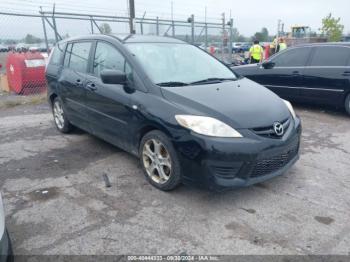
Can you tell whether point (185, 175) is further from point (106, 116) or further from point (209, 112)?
point (106, 116)

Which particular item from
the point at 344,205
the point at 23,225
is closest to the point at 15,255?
the point at 23,225

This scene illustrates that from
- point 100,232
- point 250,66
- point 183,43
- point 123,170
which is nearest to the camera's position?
point 100,232

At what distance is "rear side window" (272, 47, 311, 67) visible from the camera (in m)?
7.38

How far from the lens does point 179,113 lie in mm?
3357

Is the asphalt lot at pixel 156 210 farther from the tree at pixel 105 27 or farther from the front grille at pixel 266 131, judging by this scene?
the tree at pixel 105 27

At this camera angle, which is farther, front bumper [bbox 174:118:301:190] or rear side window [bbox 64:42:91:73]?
rear side window [bbox 64:42:91:73]

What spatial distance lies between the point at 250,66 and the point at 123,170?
5.17 m

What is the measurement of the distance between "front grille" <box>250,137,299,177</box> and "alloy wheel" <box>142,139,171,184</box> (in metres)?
0.90

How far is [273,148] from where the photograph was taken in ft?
10.9

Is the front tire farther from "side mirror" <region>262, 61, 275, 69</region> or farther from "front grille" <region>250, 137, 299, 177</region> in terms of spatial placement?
"side mirror" <region>262, 61, 275, 69</region>

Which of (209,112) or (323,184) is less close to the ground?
(209,112)

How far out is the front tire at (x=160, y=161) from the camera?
135 inches

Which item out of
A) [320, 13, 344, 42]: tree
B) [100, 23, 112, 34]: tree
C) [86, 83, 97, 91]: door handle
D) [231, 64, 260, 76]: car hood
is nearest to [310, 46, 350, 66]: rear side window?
[231, 64, 260, 76]: car hood

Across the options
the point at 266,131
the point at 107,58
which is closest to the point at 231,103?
the point at 266,131
